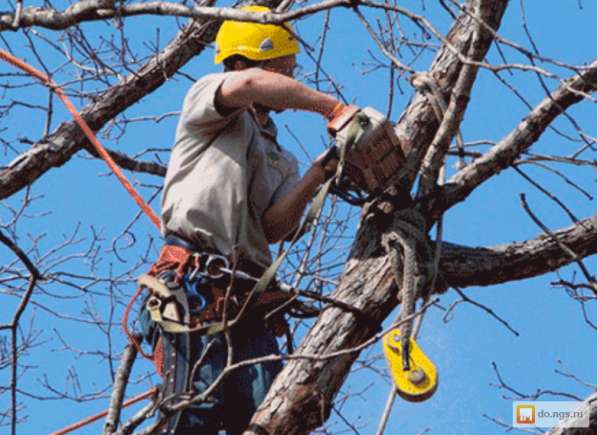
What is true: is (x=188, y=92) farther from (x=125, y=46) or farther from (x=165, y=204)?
(x=125, y=46)

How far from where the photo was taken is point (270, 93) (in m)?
4.44

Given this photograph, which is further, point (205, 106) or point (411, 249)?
point (205, 106)

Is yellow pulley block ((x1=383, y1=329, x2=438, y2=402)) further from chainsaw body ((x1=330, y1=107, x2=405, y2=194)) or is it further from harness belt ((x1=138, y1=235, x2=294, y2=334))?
chainsaw body ((x1=330, y1=107, x2=405, y2=194))

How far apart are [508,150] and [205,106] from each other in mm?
1033

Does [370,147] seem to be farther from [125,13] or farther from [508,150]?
[125,13]

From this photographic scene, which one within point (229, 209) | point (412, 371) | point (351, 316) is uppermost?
point (229, 209)

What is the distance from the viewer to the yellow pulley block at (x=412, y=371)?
164 inches

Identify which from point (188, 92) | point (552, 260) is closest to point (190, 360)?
point (188, 92)

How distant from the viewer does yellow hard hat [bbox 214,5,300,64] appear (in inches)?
193

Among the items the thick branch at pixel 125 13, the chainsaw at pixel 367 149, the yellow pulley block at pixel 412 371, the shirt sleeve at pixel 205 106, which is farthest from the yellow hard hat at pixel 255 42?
the thick branch at pixel 125 13
